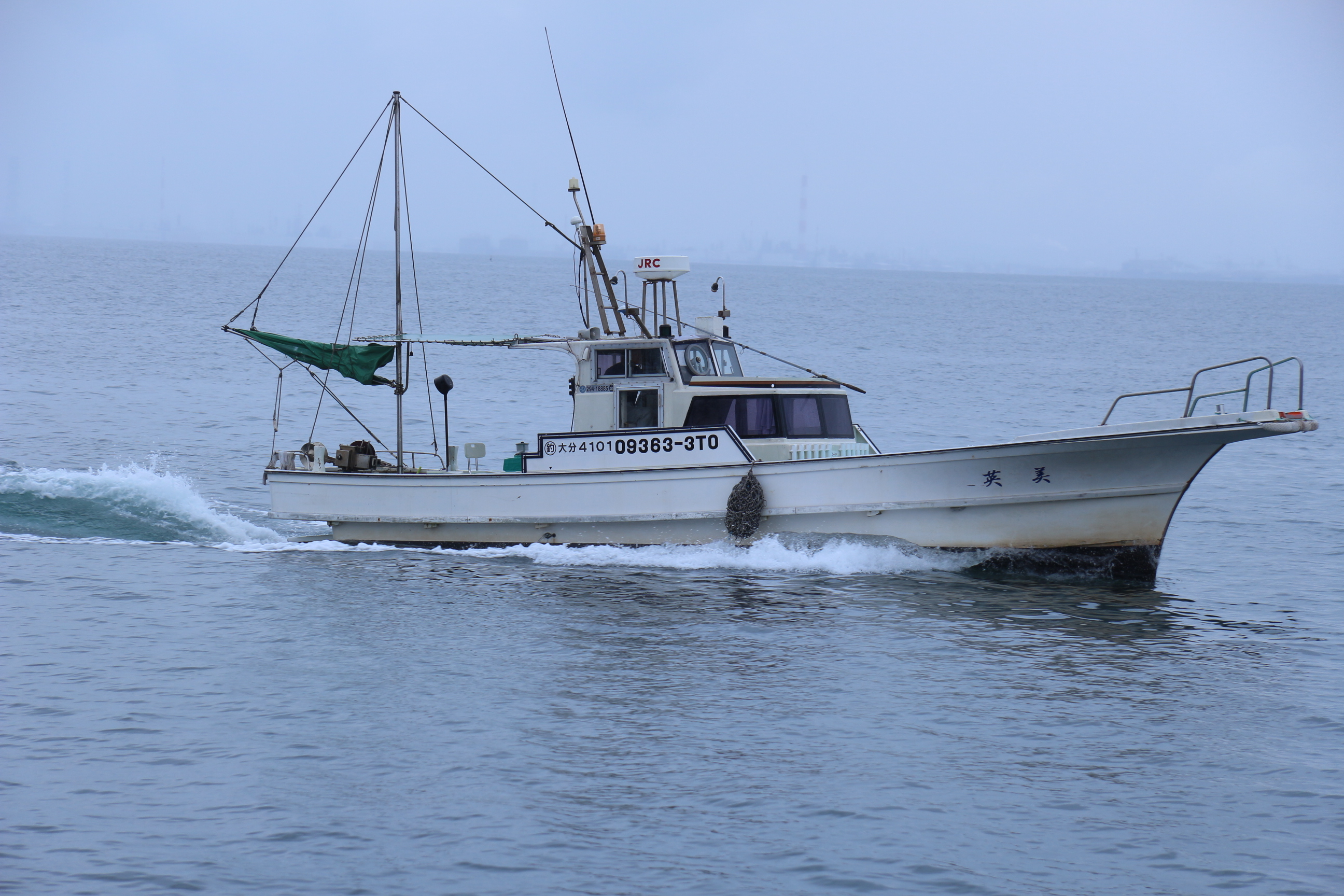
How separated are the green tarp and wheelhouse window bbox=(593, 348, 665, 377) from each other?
351cm

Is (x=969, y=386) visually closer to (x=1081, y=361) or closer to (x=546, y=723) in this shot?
(x=1081, y=361)

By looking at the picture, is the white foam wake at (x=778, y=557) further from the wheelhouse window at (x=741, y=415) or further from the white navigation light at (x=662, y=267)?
the white navigation light at (x=662, y=267)

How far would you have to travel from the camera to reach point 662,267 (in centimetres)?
1967

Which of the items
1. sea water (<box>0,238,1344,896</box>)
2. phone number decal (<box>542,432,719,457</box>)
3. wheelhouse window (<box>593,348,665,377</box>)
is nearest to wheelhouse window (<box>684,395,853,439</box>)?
phone number decal (<box>542,432,719,457</box>)

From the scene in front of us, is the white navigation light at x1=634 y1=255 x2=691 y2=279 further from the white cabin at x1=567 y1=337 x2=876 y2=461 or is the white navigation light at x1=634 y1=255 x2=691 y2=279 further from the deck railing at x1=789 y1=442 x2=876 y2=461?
the deck railing at x1=789 y1=442 x2=876 y2=461

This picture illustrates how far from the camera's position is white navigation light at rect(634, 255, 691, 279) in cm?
1961

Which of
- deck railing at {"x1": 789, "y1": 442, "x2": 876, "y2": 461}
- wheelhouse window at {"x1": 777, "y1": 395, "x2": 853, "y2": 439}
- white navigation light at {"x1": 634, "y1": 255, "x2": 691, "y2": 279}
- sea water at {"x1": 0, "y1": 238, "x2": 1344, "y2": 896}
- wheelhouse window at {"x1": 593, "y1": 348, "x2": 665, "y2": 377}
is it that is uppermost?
white navigation light at {"x1": 634, "y1": 255, "x2": 691, "y2": 279}

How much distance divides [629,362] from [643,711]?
26.8ft

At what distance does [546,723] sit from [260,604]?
245 inches

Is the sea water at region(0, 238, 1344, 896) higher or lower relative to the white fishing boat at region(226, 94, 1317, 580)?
lower

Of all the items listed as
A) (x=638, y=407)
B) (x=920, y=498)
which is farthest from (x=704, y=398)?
(x=920, y=498)

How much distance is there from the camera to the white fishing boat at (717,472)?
669 inches

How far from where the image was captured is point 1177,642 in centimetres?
1512

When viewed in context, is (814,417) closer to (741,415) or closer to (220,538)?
(741,415)
